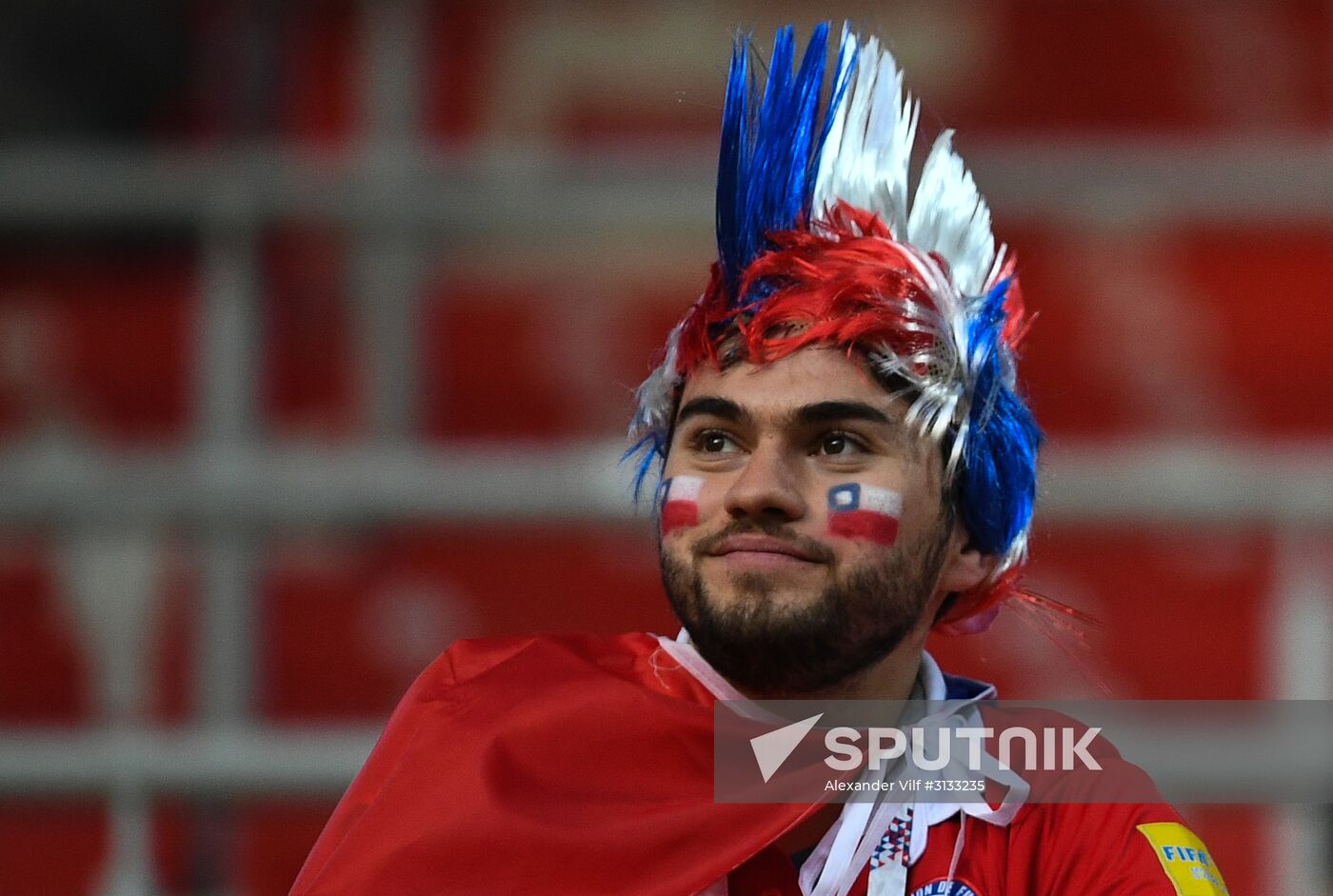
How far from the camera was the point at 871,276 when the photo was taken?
1.83 meters

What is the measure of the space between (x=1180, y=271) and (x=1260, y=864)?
1474 millimetres

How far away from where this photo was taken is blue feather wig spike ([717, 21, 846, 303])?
6.22 feet

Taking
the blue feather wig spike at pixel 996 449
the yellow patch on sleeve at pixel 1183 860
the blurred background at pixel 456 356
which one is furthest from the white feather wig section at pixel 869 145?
the blurred background at pixel 456 356

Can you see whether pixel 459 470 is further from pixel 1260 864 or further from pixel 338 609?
pixel 1260 864

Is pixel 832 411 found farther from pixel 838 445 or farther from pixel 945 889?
pixel 945 889

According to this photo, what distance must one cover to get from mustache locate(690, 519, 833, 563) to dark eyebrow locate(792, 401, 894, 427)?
117 millimetres

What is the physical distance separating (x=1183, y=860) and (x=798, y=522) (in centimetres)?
49

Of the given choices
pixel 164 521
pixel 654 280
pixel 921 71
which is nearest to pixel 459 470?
pixel 164 521

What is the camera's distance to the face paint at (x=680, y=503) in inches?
69.8

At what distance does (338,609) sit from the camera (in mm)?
4004

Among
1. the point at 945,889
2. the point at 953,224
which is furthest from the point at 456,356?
Result: the point at 945,889

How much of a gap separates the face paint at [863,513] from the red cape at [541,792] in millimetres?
234

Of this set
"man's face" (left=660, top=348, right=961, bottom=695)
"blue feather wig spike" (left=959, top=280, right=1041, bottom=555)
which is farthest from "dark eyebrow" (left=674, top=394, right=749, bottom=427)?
"blue feather wig spike" (left=959, top=280, right=1041, bottom=555)

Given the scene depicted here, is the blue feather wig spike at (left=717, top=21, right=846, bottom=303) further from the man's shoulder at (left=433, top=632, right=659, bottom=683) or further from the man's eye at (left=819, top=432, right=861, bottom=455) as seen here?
the man's shoulder at (left=433, top=632, right=659, bottom=683)
